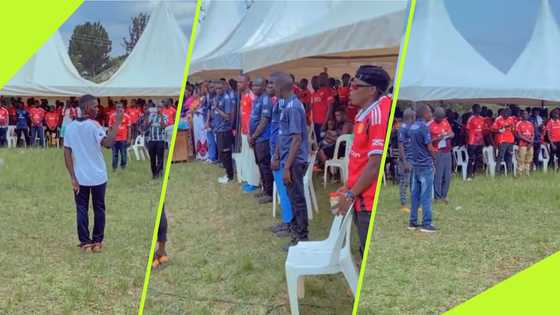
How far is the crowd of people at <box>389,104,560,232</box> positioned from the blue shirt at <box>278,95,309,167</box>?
0.98 m

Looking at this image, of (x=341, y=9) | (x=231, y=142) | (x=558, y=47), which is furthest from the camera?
(x=558, y=47)

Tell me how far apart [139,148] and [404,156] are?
2.29 meters

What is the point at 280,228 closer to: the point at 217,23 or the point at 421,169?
the point at 421,169

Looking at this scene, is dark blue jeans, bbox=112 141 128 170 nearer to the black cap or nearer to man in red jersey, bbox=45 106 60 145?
the black cap

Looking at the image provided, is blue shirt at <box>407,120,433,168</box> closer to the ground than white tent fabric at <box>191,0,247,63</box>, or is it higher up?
closer to the ground

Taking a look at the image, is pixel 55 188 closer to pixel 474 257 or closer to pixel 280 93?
pixel 280 93

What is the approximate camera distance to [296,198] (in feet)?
11.7

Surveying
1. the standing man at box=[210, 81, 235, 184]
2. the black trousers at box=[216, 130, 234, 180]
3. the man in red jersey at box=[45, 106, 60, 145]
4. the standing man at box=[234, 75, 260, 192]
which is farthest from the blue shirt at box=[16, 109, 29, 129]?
the black trousers at box=[216, 130, 234, 180]

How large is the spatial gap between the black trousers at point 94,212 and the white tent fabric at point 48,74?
5384 millimetres

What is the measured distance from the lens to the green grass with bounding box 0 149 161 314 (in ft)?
10.6

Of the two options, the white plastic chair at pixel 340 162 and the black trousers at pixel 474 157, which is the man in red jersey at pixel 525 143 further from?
the white plastic chair at pixel 340 162

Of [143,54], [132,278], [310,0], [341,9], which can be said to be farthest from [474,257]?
[310,0]

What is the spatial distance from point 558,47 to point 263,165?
590 centimetres

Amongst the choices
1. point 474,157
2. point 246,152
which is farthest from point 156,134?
point 474,157
